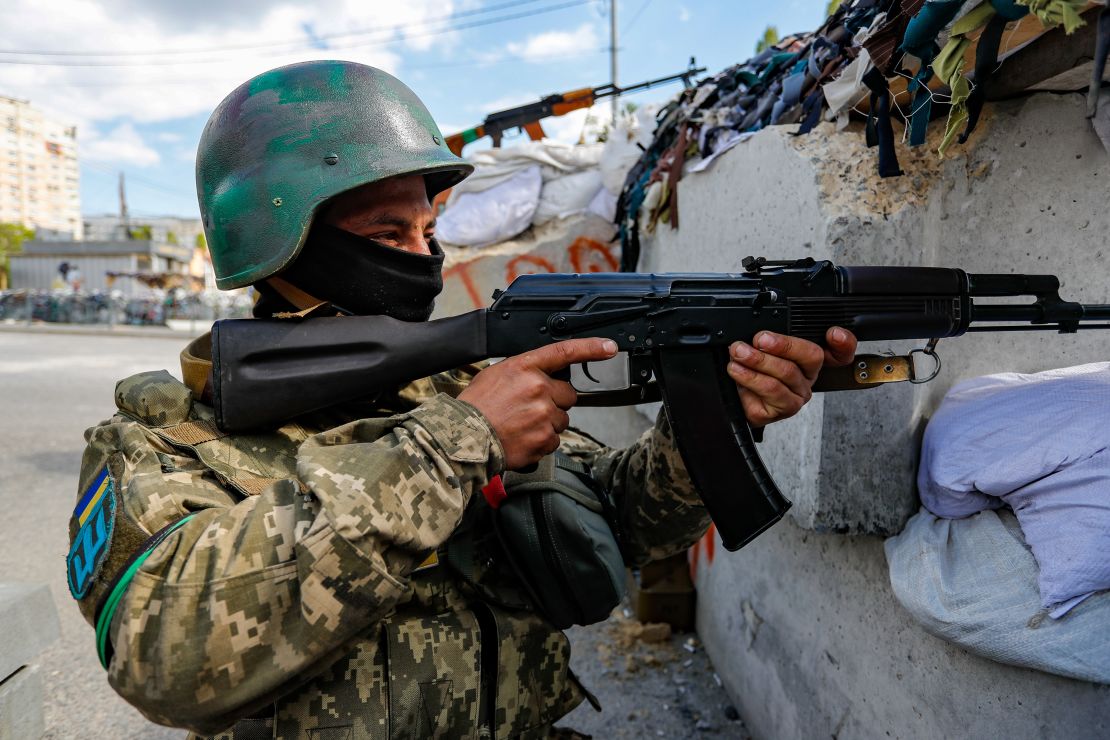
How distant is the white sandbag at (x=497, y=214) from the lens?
191 inches

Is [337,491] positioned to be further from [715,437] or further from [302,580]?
[715,437]

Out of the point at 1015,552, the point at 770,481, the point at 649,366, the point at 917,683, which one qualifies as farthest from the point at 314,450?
the point at 917,683

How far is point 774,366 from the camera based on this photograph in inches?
53.4

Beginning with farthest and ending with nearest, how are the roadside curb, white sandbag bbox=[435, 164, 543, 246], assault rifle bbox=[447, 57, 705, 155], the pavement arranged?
the roadside curb → assault rifle bbox=[447, 57, 705, 155] → white sandbag bbox=[435, 164, 543, 246] → the pavement

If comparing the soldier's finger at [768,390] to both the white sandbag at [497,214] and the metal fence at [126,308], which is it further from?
the metal fence at [126,308]

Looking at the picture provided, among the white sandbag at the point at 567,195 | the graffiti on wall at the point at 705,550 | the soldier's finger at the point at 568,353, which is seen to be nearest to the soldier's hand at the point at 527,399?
the soldier's finger at the point at 568,353

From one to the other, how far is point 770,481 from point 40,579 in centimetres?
382

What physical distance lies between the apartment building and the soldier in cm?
7820

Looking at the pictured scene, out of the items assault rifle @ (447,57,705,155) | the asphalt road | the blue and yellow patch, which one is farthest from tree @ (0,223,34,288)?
the blue and yellow patch

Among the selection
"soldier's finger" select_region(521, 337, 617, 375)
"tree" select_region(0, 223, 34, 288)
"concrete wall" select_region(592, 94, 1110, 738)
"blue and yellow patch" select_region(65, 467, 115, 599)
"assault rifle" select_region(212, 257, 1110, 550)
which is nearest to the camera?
"blue and yellow patch" select_region(65, 467, 115, 599)

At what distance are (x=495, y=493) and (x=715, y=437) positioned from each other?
47cm

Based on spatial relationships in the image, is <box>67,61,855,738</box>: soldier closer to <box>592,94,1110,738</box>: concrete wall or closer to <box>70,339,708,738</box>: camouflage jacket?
<box>70,339,708,738</box>: camouflage jacket

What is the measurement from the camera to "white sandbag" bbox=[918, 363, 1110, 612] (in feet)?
3.99

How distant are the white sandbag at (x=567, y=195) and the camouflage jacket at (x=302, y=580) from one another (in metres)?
3.67
